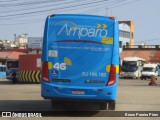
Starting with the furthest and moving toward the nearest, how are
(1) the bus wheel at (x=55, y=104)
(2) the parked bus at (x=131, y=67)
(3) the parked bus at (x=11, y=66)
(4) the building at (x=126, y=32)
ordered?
(4) the building at (x=126, y=32)
(2) the parked bus at (x=131, y=67)
(3) the parked bus at (x=11, y=66)
(1) the bus wheel at (x=55, y=104)

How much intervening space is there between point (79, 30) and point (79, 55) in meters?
0.82

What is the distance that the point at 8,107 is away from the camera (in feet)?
55.8

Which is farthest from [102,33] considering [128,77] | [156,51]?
[156,51]

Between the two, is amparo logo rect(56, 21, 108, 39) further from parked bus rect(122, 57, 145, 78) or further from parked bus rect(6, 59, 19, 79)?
parked bus rect(122, 57, 145, 78)

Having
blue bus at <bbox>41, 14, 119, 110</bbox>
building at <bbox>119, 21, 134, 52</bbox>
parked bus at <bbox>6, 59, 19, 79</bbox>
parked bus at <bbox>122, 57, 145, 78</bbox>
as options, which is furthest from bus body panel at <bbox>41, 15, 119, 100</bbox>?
building at <bbox>119, 21, 134, 52</bbox>

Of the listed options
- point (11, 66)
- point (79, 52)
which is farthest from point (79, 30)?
point (11, 66)

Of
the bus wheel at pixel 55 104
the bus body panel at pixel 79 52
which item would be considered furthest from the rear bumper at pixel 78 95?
the bus wheel at pixel 55 104

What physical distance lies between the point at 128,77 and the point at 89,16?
5566cm

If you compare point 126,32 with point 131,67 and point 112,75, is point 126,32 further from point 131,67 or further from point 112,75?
point 112,75

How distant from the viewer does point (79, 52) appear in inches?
577

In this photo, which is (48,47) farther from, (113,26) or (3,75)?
(3,75)

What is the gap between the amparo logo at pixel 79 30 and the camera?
1465cm

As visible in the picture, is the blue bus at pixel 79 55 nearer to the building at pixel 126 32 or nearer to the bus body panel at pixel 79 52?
the bus body panel at pixel 79 52

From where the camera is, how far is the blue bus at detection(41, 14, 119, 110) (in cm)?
1461
